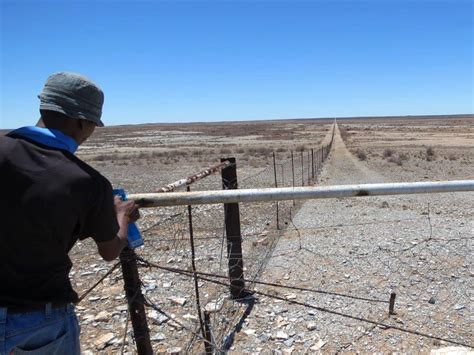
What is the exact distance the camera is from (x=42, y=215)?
139 cm

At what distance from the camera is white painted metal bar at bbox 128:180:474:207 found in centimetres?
234

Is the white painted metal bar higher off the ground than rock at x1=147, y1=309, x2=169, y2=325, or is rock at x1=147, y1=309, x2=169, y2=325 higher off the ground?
the white painted metal bar

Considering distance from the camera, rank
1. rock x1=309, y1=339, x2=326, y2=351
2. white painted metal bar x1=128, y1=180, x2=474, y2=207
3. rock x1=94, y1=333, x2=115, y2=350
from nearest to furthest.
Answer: white painted metal bar x1=128, y1=180, x2=474, y2=207 → rock x1=309, y1=339, x2=326, y2=351 → rock x1=94, y1=333, x2=115, y2=350

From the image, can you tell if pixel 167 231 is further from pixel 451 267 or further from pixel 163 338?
pixel 451 267

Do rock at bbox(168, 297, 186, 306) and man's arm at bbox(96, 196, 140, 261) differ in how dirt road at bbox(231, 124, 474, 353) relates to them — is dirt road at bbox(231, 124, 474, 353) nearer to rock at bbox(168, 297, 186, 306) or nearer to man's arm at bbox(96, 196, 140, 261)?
rock at bbox(168, 297, 186, 306)

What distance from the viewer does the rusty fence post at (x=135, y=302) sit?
7.14 feet

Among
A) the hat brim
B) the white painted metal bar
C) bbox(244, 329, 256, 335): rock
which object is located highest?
the hat brim

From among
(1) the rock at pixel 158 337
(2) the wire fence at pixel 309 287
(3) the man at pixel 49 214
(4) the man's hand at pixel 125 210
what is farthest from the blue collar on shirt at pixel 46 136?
(1) the rock at pixel 158 337

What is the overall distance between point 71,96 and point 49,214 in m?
A: 0.47

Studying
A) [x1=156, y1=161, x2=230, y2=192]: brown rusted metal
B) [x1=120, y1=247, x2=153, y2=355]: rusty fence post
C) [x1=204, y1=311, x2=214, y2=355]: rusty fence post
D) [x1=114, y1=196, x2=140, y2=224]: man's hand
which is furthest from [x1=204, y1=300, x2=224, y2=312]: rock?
[x1=114, y1=196, x2=140, y2=224]: man's hand

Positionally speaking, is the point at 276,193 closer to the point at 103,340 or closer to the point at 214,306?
the point at 214,306

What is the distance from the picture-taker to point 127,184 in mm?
16594

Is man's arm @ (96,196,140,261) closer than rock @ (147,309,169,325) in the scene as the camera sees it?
Yes

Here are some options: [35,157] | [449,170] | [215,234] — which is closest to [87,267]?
[215,234]
